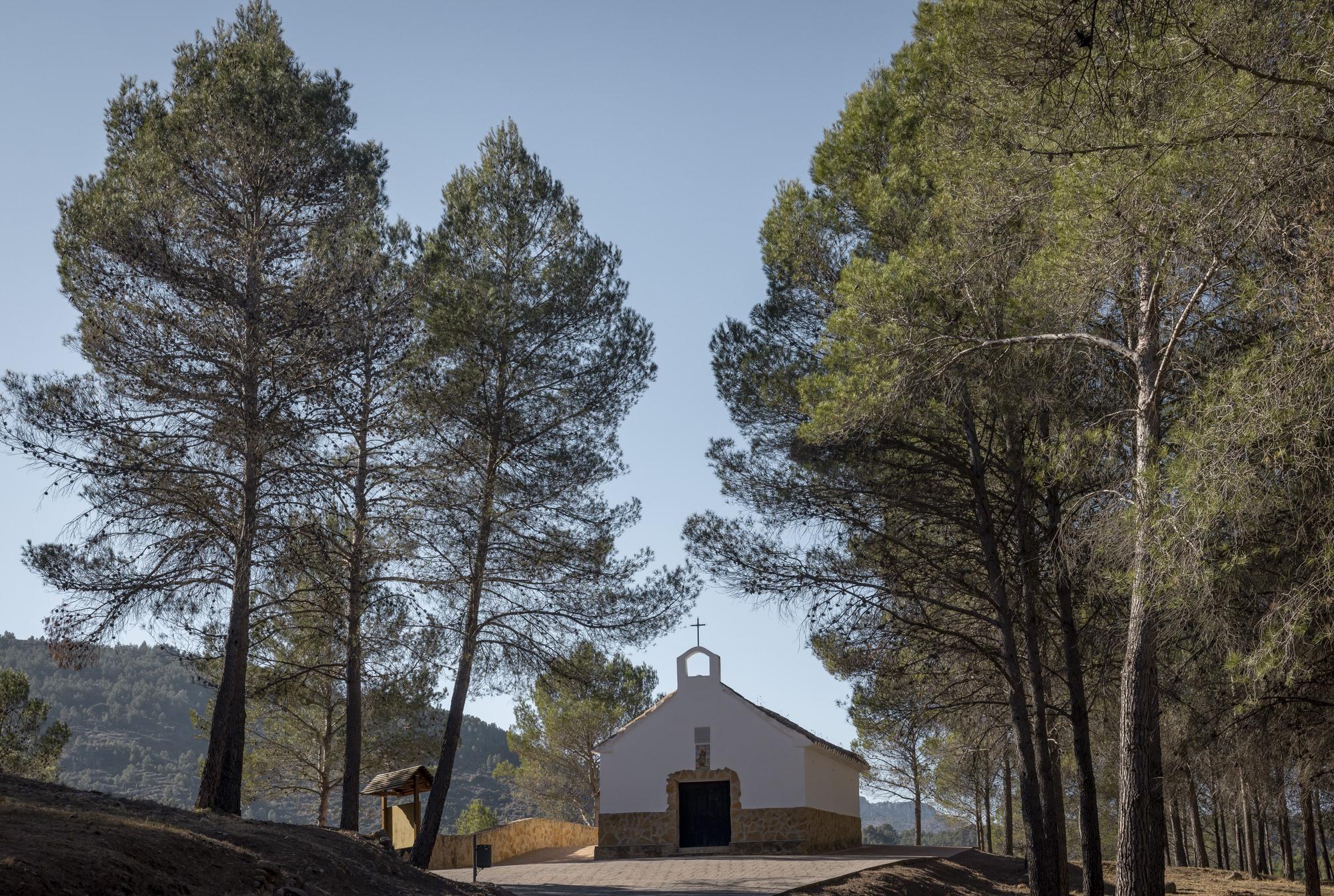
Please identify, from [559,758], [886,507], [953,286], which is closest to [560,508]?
[886,507]

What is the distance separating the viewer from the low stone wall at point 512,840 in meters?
22.2

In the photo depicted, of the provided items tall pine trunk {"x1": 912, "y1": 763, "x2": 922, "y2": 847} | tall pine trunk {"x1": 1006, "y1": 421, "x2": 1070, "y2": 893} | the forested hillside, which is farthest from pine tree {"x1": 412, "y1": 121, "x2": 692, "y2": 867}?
the forested hillside

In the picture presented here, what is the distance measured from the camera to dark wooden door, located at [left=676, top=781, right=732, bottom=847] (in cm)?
2419

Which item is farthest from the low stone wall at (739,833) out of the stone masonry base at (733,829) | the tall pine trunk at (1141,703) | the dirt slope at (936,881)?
the tall pine trunk at (1141,703)

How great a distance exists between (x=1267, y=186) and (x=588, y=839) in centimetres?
2828

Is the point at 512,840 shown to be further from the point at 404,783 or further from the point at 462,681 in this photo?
the point at 462,681

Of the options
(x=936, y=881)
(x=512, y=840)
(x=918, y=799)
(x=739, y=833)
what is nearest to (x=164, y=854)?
(x=936, y=881)

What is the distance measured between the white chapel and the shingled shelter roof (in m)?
6.60

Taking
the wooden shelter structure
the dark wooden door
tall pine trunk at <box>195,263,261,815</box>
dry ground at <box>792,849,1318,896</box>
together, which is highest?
tall pine trunk at <box>195,263,261,815</box>

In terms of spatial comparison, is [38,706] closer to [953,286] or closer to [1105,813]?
[953,286]

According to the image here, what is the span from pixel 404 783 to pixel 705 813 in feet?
27.7

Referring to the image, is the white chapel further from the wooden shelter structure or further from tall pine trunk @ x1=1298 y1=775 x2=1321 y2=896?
tall pine trunk @ x1=1298 y1=775 x2=1321 y2=896

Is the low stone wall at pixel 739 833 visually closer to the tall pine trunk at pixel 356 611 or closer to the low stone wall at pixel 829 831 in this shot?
the low stone wall at pixel 829 831

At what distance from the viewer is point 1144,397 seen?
9539 millimetres
